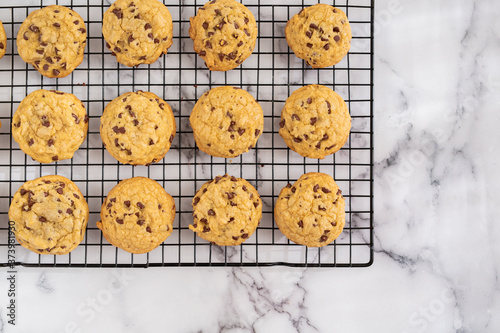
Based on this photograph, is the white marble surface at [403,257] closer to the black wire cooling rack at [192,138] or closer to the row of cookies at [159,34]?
the black wire cooling rack at [192,138]

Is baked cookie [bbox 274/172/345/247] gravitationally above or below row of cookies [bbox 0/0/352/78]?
below

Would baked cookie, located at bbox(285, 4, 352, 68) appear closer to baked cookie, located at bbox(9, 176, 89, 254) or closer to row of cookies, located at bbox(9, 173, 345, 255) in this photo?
row of cookies, located at bbox(9, 173, 345, 255)

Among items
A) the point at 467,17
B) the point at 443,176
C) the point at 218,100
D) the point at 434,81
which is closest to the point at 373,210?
the point at 443,176

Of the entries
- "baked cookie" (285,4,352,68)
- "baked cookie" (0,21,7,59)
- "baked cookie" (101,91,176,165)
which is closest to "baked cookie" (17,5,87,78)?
"baked cookie" (0,21,7,59)

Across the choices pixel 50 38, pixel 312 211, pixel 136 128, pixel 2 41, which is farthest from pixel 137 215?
pixel 2 41

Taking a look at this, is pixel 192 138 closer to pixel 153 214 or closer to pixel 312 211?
pixel 153 214

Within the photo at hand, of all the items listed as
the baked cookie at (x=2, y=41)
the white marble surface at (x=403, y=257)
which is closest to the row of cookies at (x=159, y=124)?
the baked cookie at (x=2, y=41)
